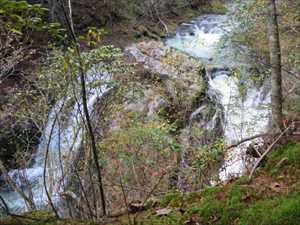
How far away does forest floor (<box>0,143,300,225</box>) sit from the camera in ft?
10.7

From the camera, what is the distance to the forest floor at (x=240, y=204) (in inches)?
128

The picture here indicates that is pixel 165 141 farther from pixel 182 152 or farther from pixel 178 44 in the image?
pixel 178 44

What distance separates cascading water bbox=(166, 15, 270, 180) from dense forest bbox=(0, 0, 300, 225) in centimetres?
8

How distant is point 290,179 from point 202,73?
1163 cm

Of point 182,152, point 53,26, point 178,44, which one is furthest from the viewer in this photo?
point 178,44

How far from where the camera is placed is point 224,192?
3834 mm

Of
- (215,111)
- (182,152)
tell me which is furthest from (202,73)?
(182,152)

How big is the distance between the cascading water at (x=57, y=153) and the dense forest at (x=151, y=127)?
0.21ft

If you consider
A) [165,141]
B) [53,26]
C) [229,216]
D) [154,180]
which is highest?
[53,26]

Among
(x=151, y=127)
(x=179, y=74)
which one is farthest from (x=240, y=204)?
(x=179, y=74)

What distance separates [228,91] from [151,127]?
672 cm

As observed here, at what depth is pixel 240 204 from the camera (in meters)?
3.54

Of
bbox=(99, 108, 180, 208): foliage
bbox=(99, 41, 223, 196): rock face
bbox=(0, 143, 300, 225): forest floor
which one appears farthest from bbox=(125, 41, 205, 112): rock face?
bbox=(0, 143, 300, 225): forest floor

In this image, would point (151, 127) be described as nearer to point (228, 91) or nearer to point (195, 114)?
point (195, 114)
